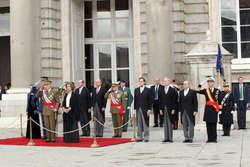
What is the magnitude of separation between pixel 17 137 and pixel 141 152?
5.59 meters

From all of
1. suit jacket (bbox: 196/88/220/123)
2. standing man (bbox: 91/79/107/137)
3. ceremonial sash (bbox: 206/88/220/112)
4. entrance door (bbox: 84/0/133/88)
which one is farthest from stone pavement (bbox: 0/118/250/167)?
entrance door (bbox: 84/0/133/88)

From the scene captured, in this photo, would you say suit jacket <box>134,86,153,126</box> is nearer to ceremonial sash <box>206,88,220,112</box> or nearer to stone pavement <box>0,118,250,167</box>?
stone pavement <box>0,118,250,167</box>

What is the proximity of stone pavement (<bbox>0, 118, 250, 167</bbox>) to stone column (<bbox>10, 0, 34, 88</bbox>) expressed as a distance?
7101 mm

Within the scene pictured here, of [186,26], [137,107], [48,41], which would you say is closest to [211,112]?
[137,107]

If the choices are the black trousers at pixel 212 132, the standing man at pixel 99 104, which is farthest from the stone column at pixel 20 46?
the black trousers at pixel 212 132

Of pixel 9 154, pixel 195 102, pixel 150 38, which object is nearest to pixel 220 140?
pixel 195 102

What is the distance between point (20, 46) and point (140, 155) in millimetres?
10220

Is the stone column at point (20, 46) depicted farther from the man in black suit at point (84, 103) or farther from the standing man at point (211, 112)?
the standing man at point (211, 112)

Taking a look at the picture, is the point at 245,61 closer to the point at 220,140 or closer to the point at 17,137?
the point at 220,140

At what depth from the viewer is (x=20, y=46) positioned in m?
20.0

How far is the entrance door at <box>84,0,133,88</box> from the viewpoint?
22953mm

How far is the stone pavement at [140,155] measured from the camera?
387 inches

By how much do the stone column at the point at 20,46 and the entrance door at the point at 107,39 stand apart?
11.7 ft

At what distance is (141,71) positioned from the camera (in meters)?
21.3
